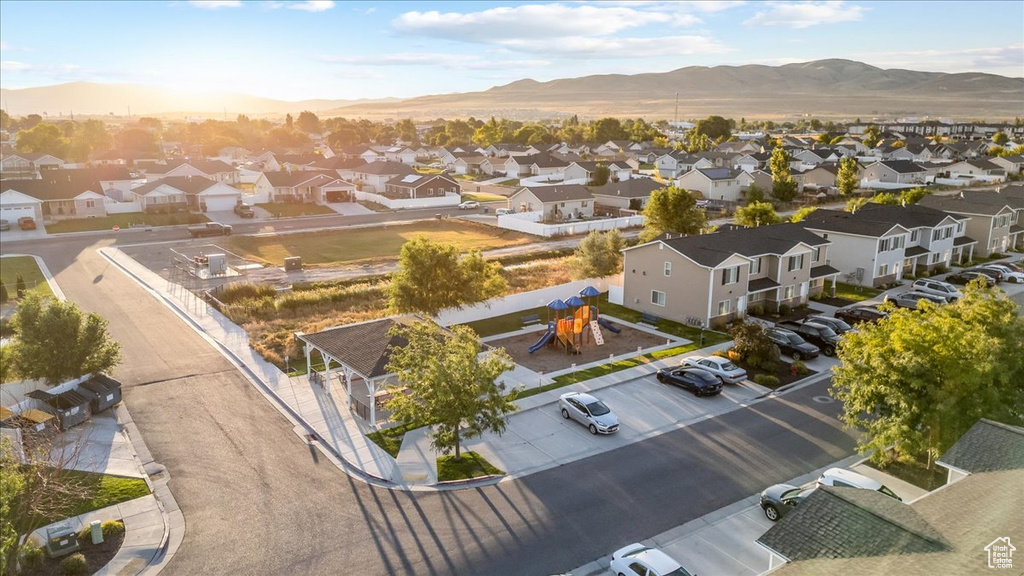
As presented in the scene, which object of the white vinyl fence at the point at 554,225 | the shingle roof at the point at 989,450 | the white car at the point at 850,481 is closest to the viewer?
the shingle roof at the point at 989,450

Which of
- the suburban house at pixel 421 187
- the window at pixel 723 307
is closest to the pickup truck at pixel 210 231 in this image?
the suburban house at pixel 421 187

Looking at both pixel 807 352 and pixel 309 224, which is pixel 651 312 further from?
pixel 309 224

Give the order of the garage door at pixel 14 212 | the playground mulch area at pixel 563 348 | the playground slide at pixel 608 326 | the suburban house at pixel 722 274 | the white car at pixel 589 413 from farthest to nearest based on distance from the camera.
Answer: the garage door at pixel 14 212
the suburban house at pixel 722 274
the playground slide at pixel 608 326
the playground mulch area at pixel 563 348
the white car at pixel 589 413

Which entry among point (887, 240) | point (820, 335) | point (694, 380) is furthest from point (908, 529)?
point (887, 240)

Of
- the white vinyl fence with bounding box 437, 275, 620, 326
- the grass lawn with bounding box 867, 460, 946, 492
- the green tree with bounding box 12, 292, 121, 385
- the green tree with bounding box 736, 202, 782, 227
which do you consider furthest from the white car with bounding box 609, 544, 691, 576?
the green tree with bounding box 736, 202, 782, 227

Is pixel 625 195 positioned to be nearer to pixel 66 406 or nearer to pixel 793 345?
pixel 793 345

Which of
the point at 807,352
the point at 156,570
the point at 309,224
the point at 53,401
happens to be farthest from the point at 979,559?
the point at 309,224

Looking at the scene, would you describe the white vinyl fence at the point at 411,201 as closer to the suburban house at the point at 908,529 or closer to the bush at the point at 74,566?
the bush at the point at 74,566
